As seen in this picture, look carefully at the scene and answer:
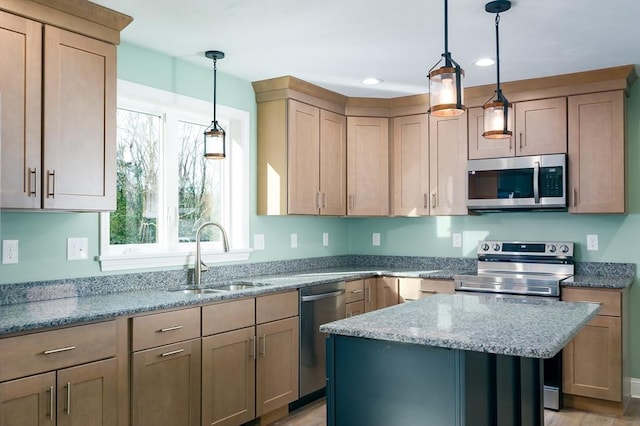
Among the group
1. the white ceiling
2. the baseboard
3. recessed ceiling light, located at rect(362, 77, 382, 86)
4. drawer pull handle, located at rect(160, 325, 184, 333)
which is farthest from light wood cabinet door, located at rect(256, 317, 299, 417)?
the baseboard

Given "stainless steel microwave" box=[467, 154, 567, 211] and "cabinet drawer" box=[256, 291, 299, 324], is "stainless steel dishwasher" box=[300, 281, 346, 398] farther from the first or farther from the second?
"stainless steel microwave" box=[467, 154, 567, 211]

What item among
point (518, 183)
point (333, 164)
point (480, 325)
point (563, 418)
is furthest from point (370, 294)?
point (480, 325)

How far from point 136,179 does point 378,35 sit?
1.71 metres

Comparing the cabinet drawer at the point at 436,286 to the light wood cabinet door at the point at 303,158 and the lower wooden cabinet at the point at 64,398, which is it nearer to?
the light wood cabinet door at the point at 303,158

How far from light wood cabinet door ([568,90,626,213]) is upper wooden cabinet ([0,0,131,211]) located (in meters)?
3.08

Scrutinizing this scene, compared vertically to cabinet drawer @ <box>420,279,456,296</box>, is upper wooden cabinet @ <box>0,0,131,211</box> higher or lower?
higher

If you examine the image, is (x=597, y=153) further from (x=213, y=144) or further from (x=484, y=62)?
(x=213, y=144)

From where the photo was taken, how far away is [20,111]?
95.2 inches

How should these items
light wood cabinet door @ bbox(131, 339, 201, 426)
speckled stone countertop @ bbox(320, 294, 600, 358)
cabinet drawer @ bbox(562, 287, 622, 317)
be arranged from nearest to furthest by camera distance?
speckled stone countertop @ bbox(320, 294, 600, 358), light wood cabinet door @ bbox(131, 339, 201, 426), cabinet drawer @ bbox(562, 287, 622, 317)

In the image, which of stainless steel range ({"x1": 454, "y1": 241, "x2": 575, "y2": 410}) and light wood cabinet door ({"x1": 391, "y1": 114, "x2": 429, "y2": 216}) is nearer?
stainless steel range ({"x1": 454, "y1": 241, "x2": 575, "y2": 410})

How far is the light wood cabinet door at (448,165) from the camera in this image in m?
4.47

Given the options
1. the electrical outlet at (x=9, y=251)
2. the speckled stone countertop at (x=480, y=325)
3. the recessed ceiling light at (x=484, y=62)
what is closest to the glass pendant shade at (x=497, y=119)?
the speckled stone countertop at (x=480, y=325)

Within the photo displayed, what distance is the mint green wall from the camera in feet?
9.34

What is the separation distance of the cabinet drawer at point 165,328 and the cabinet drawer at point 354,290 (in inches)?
59.2
